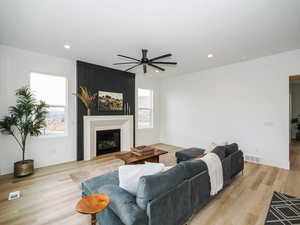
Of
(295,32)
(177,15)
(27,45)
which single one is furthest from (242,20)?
(27,45)

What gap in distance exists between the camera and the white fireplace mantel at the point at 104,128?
4395 millimetres

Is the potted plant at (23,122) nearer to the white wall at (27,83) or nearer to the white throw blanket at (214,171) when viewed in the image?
the white wall at (27,83)

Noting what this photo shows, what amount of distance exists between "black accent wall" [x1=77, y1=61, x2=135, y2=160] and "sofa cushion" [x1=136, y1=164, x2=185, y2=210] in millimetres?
3603

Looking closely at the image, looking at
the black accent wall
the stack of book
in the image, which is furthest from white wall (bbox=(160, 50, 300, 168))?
the stack of book

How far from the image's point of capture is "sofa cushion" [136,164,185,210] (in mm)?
1367

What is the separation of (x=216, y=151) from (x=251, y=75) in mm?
3041

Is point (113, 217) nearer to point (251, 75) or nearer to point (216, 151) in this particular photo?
point (216, 151)

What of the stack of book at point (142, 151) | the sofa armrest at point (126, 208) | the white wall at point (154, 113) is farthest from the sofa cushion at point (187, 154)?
the white wall at point (154, 113)

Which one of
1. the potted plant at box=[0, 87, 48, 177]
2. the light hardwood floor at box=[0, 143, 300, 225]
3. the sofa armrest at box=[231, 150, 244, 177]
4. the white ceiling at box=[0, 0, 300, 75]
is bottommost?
the light hardwood floor at box=[0, 143, 300, 225]

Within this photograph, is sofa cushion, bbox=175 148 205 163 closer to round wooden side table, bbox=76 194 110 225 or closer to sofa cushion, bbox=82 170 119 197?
sofa cushion, bbox=82 170 119 197

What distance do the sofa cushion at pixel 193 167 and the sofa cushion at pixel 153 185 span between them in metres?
0.25

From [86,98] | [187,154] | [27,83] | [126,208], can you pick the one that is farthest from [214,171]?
[27,83]

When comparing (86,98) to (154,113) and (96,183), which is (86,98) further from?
(154,113)

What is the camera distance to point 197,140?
541cm
